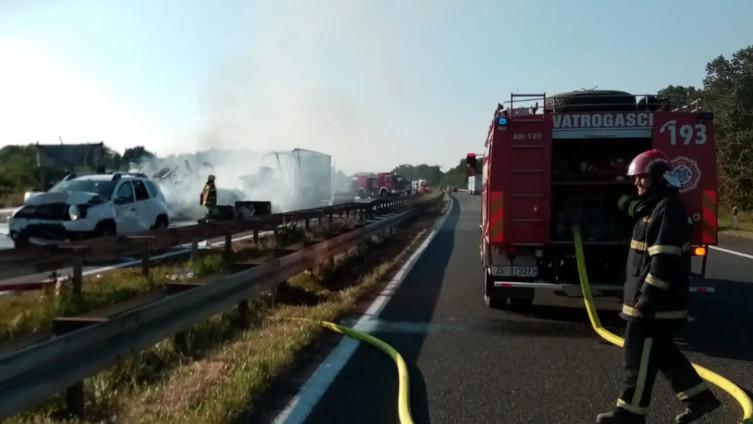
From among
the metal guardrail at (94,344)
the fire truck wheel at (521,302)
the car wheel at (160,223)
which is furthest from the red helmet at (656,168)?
the car wheel at (160,223)

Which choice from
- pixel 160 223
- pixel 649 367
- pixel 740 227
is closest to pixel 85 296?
pixel 649 367

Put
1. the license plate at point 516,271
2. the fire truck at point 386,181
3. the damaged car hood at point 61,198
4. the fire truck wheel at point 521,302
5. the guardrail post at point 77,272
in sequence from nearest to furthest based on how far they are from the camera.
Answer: the license plate at point 516,271
the guardrail post at point 77,272
the fire truck wheel at point 521,302
the damaged car hood at point 61,198
the fire truck at point 386,181

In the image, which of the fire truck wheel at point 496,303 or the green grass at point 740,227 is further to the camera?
the green grass at point 740,227

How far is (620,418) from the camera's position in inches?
199

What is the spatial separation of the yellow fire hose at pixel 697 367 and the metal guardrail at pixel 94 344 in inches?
Answer: 139

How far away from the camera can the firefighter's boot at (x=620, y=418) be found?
504 centimetres

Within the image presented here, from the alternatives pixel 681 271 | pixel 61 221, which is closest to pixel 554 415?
pixel 681 271

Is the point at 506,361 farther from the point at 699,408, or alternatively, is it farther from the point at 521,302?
the point at 521,302

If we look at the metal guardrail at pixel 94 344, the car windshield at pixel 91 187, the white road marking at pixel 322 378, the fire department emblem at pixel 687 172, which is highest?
the fire department emblem at pixel 687 172

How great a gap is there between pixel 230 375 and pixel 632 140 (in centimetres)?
604

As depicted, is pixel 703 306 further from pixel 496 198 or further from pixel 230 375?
pixel 230 375

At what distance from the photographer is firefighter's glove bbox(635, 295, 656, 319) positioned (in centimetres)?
505

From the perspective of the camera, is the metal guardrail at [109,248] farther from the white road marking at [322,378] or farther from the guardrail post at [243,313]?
the white road marking at [322,378]

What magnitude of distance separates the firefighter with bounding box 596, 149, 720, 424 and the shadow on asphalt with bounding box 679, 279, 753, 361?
2403 millimetres
